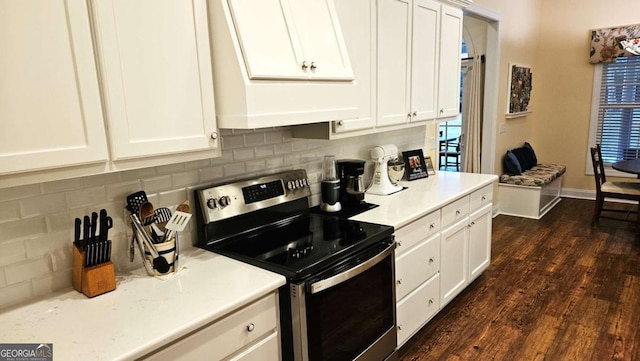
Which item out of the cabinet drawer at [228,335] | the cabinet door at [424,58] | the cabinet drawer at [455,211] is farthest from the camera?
the cabinet door at [424,58]

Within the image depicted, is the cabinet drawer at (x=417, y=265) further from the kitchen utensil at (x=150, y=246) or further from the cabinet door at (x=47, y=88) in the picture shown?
the cabinet door at (x=47, y=88)

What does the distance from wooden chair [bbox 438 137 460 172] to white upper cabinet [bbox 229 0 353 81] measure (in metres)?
5.18

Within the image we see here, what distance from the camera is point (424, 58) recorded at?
2971mm

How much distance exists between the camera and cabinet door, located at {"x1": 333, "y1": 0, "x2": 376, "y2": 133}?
228 centimetres

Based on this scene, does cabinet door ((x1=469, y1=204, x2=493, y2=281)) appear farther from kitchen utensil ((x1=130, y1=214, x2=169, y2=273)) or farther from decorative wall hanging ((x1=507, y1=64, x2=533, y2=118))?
decorative wall hanging ((x1=507, y1=64, x2=533, y2=118))

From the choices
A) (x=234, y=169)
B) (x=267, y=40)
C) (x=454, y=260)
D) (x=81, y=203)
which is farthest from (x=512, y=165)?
(x=81, y=203)

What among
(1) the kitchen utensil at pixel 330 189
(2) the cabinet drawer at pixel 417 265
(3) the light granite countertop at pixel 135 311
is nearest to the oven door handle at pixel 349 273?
(3) the light granite countertop at pixel 135 311

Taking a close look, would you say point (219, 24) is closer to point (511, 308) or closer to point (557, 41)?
point (511, 308)

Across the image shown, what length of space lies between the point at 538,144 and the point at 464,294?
4.29 meters

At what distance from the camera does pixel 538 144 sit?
261 inches

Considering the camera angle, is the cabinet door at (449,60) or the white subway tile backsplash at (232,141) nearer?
the white subway tile backsplash at (232,141)

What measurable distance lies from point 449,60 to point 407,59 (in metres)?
0.64

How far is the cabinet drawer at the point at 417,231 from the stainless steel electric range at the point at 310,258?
0.18m

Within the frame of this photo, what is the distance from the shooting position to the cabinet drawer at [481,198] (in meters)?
3.11
